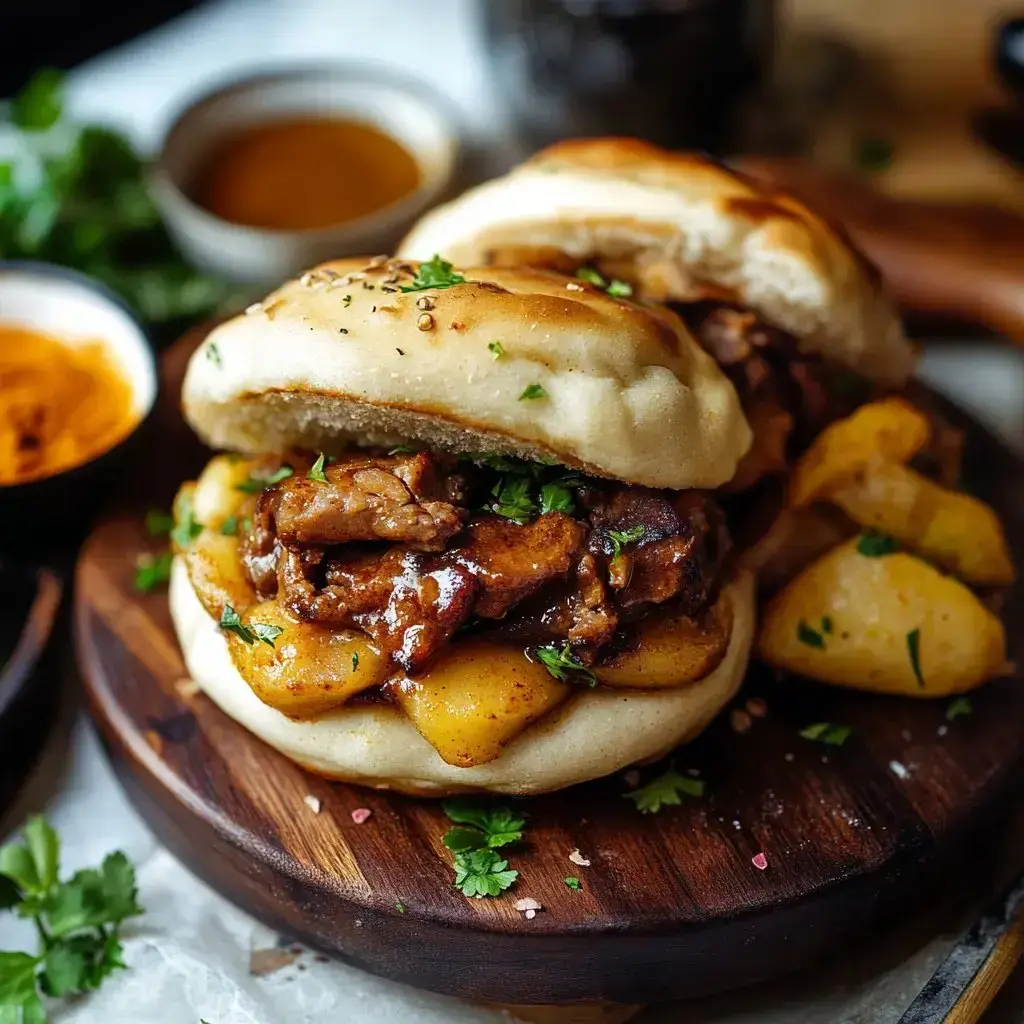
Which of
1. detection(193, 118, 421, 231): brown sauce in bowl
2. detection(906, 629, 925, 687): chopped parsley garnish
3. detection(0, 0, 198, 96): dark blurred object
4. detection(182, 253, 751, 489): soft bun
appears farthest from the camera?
detection(0, 0, 198, 96): dark blurred object

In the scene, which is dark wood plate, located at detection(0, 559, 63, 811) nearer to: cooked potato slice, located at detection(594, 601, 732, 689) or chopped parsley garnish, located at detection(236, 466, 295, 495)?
chopped parsley garnish, located at detection(236, 466, 295, 495)

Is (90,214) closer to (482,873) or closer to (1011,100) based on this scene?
(482,873)

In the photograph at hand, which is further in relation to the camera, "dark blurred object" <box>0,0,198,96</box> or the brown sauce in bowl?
"dark blurred object" <box>0,0,198,96</box>

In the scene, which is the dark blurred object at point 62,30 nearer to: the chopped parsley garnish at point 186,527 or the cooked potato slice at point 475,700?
the chopped parsley garnish at point 186,527

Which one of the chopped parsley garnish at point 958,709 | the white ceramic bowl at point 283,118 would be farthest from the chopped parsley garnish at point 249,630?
the white ceramic bowl at point 283,118

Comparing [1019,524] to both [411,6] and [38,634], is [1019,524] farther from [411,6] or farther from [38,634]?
[411,6]

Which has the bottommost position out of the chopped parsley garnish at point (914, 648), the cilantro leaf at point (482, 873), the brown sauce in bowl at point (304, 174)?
the cilantro leaf at point (482, 873)

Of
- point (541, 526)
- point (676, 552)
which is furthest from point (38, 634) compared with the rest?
point (676, 552)

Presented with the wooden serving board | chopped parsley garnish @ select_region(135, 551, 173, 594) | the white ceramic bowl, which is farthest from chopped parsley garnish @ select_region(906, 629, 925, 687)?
the white ceramic bowl

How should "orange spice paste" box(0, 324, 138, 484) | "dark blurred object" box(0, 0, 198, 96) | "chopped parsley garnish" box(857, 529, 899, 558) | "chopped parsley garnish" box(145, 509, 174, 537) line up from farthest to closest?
"dark blurred object" box(0, 0, 198, 96)
"orange spice paste" box(0, 324, 138, 484)
"chopped parsley garnish" box(145, 509, 174, 537)
"chopped parsley garnish" box(857, 529, 899, 558)
